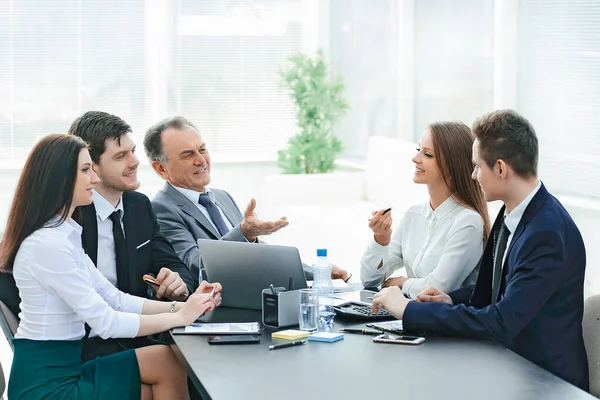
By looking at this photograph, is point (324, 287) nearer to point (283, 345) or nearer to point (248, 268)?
point (248, 268)

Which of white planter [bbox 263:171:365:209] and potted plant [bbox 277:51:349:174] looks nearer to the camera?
white planter [bbox 263:171:365:209]

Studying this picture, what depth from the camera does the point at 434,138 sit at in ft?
10.5

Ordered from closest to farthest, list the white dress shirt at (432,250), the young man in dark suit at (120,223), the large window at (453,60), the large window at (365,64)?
the white dress shirt at (432,250) < the young man in dark suit at (120,223) < the large window at (453,60) < the large window at (365,64)

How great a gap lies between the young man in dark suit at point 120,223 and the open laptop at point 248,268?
0.72ft

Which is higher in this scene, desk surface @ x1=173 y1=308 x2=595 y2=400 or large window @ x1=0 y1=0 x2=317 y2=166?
large window @ x1=0 y1=0 x2=317 y2=166

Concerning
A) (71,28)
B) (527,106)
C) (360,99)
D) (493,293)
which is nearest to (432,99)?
(360,99)

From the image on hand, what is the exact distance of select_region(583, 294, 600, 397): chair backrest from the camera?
248cm

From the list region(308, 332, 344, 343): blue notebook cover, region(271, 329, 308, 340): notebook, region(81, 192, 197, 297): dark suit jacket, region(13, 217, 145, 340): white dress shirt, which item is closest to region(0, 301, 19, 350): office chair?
region(13, 217, 145, 340): white dress shirt

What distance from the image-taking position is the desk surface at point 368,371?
1.95m

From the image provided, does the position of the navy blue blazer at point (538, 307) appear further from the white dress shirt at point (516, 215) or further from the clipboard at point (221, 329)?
the clipboard at point (221, 329)

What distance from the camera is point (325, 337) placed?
2.46 meters

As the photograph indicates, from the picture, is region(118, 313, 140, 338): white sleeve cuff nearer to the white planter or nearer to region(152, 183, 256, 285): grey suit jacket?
region(152, 183, 256, 285): grey suit jacket

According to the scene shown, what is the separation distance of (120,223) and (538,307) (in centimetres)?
162

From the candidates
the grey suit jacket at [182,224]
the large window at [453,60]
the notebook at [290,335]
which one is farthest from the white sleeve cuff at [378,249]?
the large window at [453,60]
